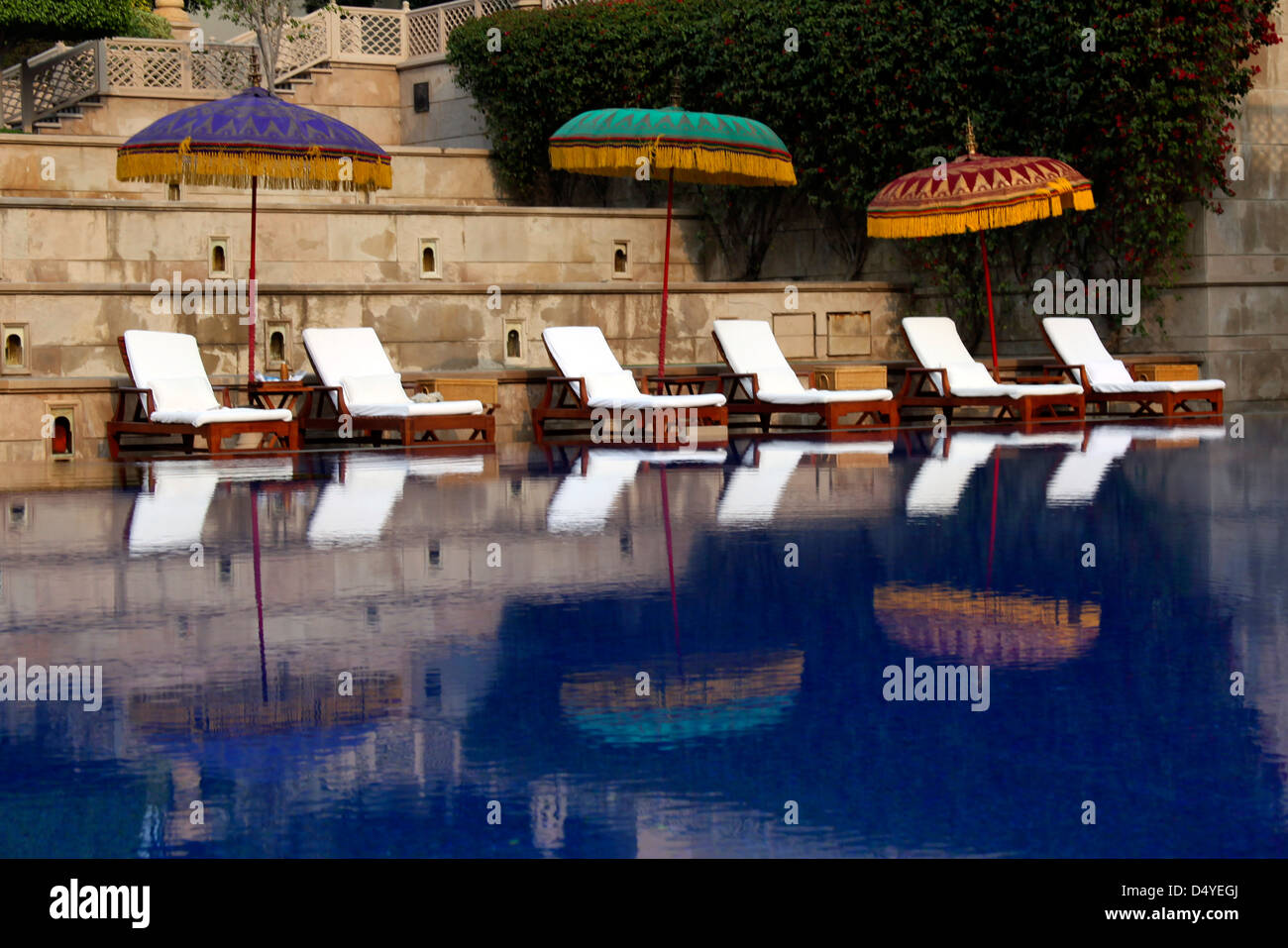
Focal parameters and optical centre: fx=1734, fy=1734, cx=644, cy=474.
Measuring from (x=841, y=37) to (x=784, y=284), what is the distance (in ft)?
10.2

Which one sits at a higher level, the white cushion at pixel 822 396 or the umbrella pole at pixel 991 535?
the white cushion at pixel 822 396

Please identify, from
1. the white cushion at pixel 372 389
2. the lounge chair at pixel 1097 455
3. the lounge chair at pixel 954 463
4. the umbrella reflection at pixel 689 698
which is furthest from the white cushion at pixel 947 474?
the white cushion at pixel 372 389

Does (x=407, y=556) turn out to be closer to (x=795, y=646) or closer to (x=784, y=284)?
(x=795, y=646)

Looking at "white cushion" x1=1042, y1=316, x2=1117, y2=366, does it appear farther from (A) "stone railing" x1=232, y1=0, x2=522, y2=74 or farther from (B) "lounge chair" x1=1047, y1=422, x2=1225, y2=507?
(A) "stone railing" x1=232, y1=0, x2=522, y2=74

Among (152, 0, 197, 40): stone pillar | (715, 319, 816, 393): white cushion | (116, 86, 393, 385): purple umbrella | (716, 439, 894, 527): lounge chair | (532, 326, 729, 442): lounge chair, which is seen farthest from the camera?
(152, 0, 197, 40): stone pillar

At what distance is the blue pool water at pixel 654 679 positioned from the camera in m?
2.94

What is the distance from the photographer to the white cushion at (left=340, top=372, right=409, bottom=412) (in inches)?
554

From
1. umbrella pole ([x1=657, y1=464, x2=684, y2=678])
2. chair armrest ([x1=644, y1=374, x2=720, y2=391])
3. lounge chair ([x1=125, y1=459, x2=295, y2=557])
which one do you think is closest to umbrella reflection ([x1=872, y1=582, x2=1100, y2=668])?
umbrella pole ([x1=657, y1=464, x2=684, y2=678])

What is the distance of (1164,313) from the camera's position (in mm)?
17953

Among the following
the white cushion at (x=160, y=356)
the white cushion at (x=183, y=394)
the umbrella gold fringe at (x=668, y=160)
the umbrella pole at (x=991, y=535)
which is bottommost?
the umbrella pole at (x=991, y=535)

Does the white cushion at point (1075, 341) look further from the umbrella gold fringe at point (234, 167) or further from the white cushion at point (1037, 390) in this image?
the umbrella gold fringe at point (234, 167)

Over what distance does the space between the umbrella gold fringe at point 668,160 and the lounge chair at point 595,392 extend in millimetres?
1462

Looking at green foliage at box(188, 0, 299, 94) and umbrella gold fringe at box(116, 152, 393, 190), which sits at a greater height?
green foliage at box(188, 0, 299, 94)
